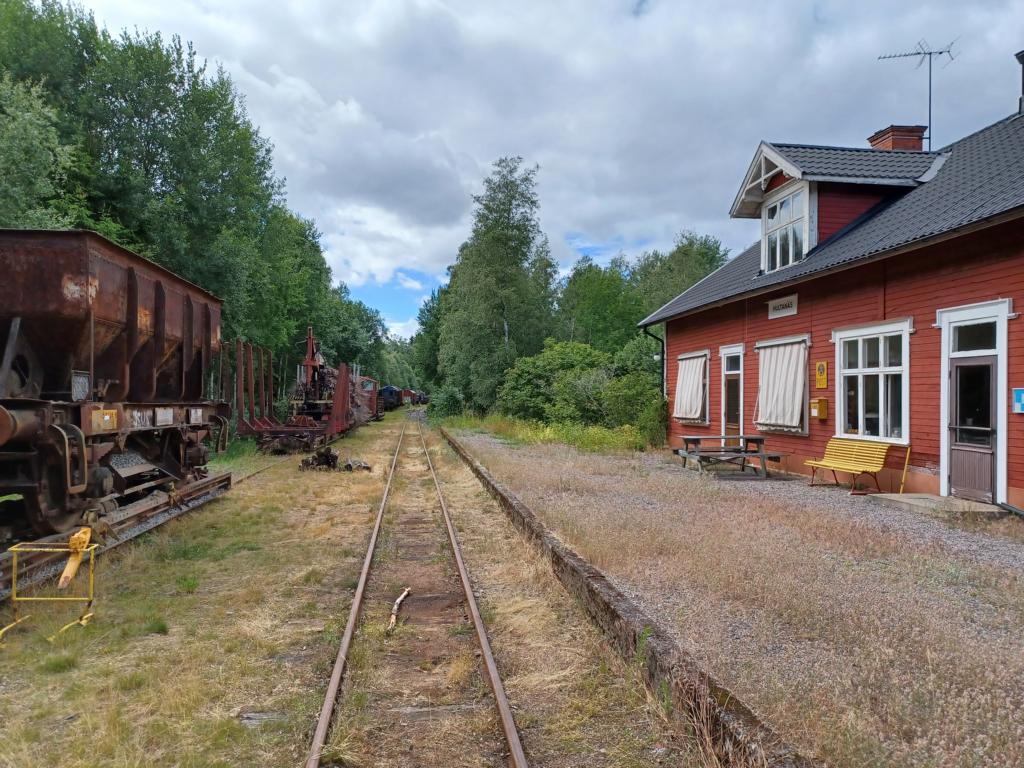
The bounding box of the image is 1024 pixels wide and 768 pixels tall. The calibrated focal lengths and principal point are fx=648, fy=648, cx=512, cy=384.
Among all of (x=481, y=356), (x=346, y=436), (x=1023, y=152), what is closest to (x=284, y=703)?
(x=1023, y=152)

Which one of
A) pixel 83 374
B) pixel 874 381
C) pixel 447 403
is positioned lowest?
pixel 447 403

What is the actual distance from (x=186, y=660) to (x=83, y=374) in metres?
3.55

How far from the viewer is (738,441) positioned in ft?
49.5

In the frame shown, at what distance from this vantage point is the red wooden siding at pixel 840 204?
42.3 feet

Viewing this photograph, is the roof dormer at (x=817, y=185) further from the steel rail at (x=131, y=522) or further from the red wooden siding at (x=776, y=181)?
the steel rail at (x=131, y=522)

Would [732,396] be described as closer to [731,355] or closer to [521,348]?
[731,355]

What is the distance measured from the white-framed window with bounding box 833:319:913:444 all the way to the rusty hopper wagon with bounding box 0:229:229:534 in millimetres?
10434

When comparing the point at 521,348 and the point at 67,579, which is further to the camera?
the point at 521,348

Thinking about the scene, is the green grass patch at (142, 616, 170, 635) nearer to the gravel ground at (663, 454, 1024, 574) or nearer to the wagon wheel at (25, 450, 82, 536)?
the wagon wheel at (25, 450, 82, 536)

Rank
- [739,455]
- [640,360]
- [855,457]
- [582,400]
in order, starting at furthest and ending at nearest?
[640,360], [582,400], [739,455], [855,457]

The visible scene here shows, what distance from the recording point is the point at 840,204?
42.4 feet

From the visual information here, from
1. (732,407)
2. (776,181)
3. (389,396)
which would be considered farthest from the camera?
(389,396)

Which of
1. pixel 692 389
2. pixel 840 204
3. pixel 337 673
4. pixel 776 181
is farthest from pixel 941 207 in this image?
pixel 337 673

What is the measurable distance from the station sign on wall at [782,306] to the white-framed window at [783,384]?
1.71 ft
